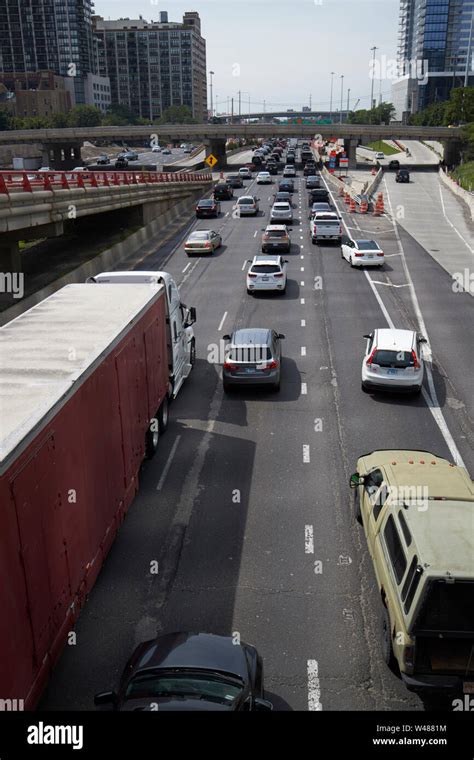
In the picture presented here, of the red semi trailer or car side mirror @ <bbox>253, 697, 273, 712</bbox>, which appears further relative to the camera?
car side mirror @ <bbox>253, 697, 273, 712</bbox>

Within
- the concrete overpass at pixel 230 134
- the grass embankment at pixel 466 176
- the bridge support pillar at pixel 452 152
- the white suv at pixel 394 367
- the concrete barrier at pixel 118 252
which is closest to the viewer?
the white suv at pixel 394 367

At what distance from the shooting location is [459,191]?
60.9 metres

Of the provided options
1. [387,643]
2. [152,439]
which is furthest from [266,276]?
[387,643]

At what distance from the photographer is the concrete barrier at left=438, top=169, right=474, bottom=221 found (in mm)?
52291

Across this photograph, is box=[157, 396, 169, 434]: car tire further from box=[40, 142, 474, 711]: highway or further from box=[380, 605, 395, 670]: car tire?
box=[380, 605, 395, 670]: car tire

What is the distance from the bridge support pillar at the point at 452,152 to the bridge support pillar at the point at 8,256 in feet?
261

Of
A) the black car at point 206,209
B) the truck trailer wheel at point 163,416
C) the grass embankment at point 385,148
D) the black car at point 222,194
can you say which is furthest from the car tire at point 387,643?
the grass embankment at point 385,148

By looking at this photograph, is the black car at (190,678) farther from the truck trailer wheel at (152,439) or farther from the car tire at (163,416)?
the car tire at (163,416)

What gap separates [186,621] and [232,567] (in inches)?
57.8

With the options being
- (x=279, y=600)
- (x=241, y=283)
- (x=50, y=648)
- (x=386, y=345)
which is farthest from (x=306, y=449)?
(x=241, y=283)

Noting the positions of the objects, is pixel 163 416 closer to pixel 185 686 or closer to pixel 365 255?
pixel 185 686

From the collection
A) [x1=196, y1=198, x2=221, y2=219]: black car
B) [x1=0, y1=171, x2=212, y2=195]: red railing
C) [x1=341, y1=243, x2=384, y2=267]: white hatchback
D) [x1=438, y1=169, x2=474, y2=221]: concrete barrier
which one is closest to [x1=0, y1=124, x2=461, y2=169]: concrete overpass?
[x1=438, y1=169, x2=474, y2=221]: concrete barrier

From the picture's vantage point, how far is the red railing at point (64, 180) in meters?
25.3

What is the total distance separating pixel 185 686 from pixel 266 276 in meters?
23.1
